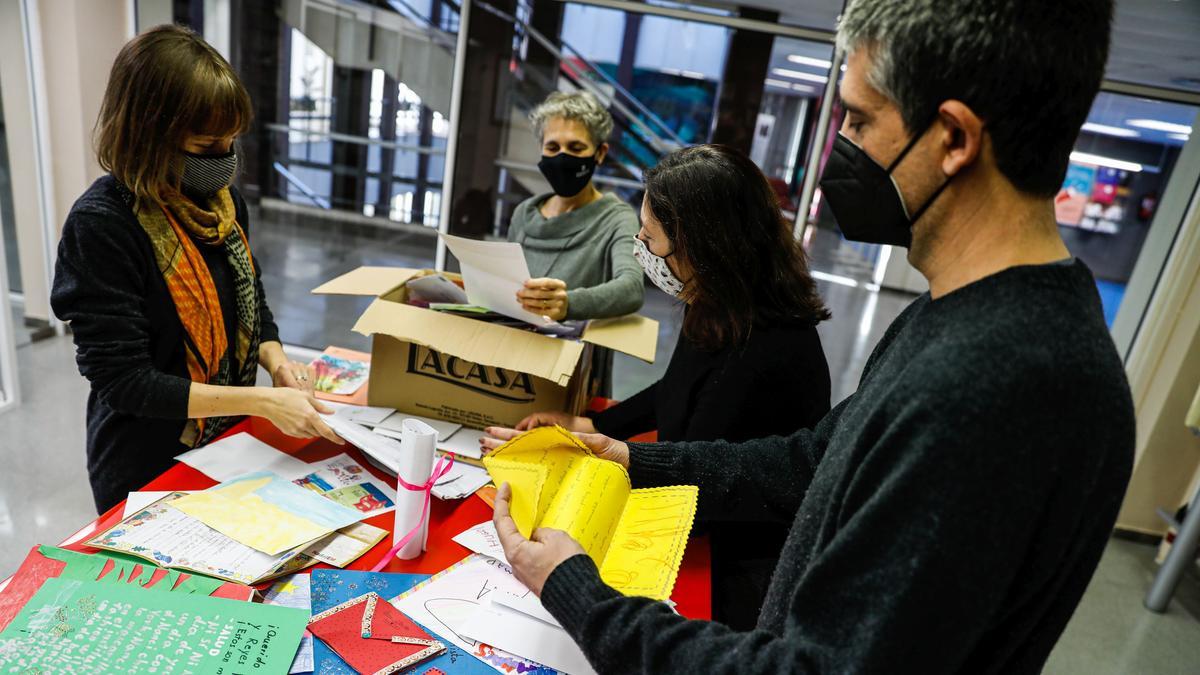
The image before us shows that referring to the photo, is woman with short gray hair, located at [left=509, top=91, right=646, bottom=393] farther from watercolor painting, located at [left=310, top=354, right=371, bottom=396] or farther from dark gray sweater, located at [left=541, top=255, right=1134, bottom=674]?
dark gray sweater, located at [left=541, top=255, right=1134, bottom=674]

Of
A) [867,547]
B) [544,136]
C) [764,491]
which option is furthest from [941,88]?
[544,136]

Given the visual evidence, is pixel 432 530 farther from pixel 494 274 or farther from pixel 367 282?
pixel 367 282

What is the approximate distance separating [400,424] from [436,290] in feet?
1.08

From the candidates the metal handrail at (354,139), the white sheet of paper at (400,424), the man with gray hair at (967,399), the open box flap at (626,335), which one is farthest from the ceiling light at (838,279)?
the man with gray hair at (967,399)

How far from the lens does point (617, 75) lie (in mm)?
3357

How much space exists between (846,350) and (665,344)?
3.77ft

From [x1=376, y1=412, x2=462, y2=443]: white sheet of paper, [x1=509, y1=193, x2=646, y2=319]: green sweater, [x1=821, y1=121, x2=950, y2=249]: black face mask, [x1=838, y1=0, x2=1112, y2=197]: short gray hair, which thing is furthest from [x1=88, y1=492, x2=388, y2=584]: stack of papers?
[x1=509, y1=193, x2=646, y2=319]: green sweater

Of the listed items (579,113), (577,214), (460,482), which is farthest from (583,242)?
(460,482)

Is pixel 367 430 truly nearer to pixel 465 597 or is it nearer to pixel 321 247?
pixel 465 597

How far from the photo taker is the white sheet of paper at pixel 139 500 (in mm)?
1087

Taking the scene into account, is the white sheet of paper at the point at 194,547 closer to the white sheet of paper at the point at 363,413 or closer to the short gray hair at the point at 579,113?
the white sheet of paper at the point at 363,413

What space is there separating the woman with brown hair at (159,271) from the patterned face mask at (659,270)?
0.71m

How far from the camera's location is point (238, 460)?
4.28 ft

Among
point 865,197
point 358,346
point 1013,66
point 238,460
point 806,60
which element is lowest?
point 358,346
